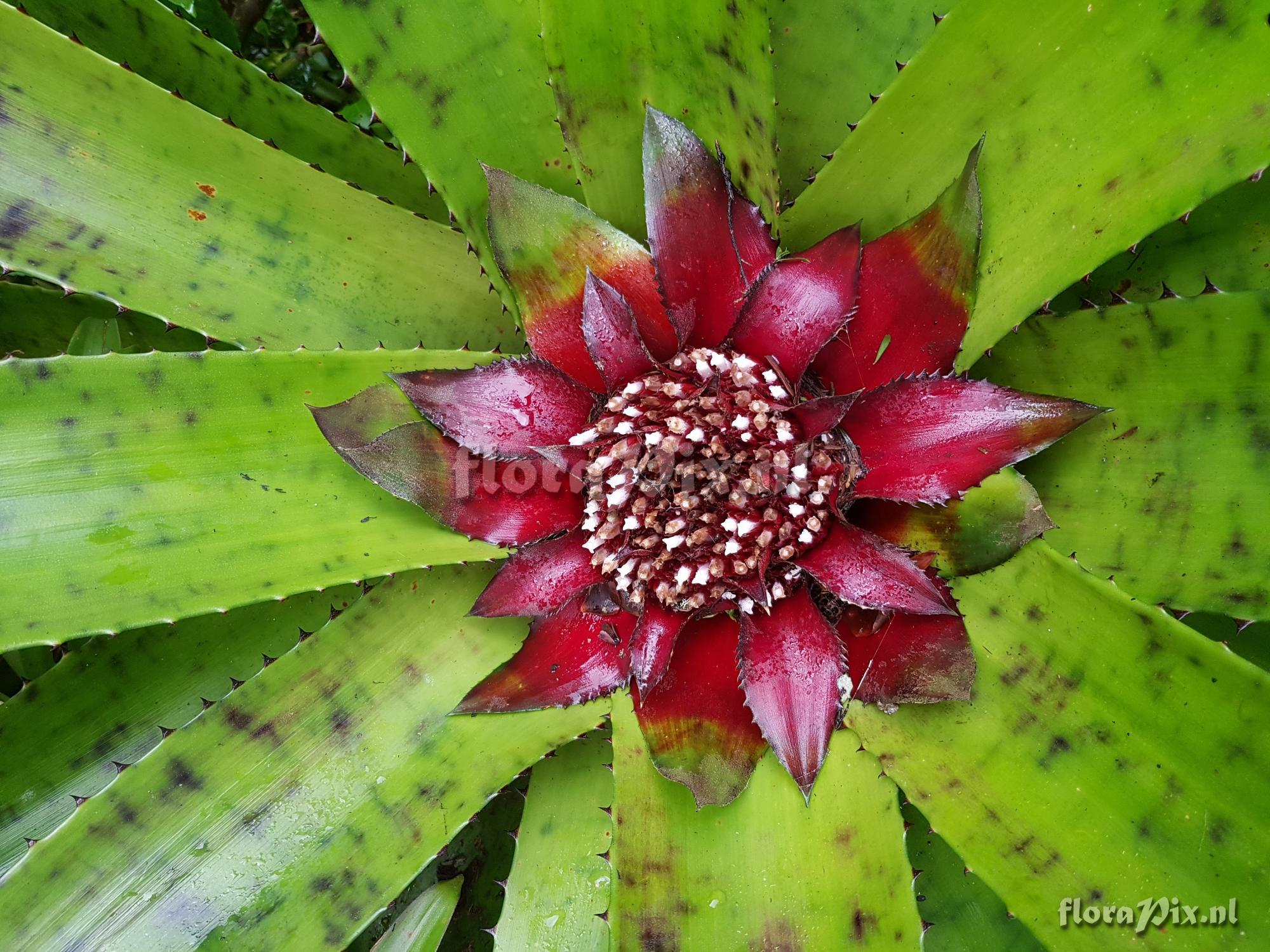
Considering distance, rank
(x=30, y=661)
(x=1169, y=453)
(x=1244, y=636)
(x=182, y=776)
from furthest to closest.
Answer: (x=30, y=661) → (x=1244, y=636) → (x=182, y=776) → (x=1169, y=453)

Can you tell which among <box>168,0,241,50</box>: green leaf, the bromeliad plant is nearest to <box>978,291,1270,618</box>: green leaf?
the bromeliad plant

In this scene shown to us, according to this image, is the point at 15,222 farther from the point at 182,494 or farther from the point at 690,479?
the point at 690,479

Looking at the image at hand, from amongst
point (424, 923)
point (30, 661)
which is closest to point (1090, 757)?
point (424, 923)

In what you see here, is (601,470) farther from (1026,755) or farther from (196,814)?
(196,814)

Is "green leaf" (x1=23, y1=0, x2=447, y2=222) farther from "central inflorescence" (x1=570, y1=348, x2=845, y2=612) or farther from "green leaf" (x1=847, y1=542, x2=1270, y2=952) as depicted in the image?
"green leaf" (x1=847, y1=542, x2=1270, y2=952)

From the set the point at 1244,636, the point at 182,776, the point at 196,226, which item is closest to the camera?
the point at 182,776

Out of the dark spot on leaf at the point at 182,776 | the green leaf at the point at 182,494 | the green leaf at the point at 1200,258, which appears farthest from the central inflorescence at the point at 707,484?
the dark spot on leaf at the point at 182,776

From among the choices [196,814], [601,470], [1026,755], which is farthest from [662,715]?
[196,814]
